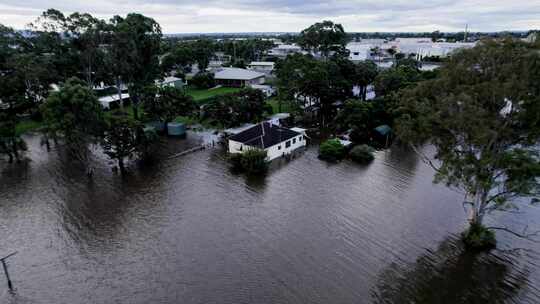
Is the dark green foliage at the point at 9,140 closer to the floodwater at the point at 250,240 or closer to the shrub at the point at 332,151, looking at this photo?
the floodwater at the point at 250,240

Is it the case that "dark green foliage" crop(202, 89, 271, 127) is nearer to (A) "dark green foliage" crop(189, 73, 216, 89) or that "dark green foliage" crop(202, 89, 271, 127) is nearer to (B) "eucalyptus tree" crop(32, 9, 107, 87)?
(B) "eucalyptus tree" crop(32, 9, 107, 87)

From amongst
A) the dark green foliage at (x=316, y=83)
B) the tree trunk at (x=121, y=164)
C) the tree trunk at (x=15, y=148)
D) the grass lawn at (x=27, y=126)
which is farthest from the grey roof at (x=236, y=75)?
the tree trunk at (x=15, y=148)

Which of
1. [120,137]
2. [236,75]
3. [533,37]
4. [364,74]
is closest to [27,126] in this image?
[120,137]

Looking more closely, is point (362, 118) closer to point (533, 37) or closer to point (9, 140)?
point (533, 37)

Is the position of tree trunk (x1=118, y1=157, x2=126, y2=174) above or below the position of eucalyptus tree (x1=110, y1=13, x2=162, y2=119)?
below

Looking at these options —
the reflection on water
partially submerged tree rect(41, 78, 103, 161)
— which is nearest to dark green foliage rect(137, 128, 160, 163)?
partially submerged tree rect(41, 78, 103, 161)
